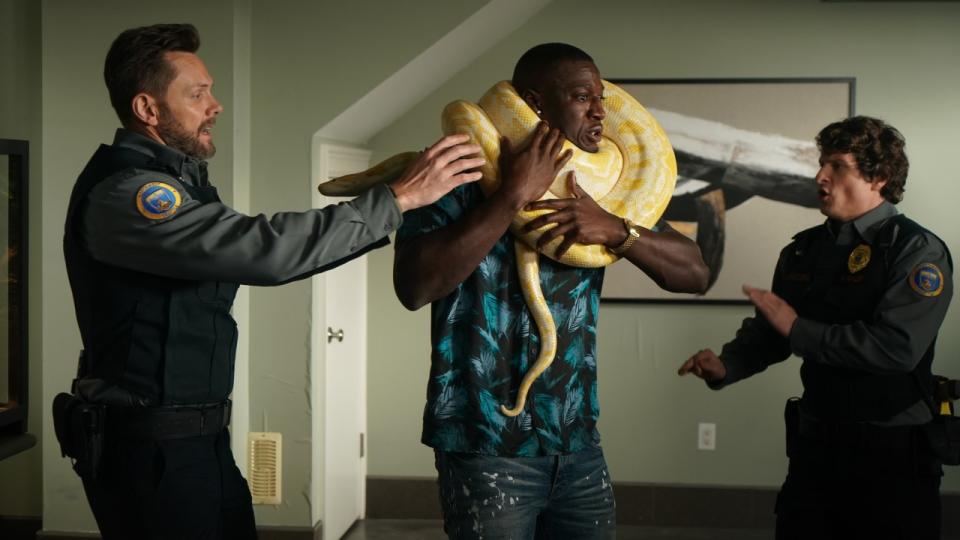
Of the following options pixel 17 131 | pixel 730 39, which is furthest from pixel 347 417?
pixel 730 39

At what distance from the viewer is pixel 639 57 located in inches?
183

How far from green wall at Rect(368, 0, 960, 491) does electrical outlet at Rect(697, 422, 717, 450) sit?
30 mm

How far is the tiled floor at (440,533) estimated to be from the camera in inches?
183

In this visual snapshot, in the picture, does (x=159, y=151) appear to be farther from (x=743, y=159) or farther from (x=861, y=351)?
(x=743, y=159)

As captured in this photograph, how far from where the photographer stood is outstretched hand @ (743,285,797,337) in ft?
8.98

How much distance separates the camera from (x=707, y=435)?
4.75m

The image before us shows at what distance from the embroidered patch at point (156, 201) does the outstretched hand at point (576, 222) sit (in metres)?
0.69

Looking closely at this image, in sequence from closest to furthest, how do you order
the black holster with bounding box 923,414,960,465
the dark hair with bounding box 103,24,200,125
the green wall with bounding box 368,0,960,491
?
1. the dark hair with bounding box 103,24,200,125
2. the black holster with bounding box 923,414,960,465
3. the green wall with bounding box 368,0,960,491

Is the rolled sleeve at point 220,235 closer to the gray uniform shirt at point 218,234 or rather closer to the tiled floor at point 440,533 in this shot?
the gray uniform shirt at point 218,234

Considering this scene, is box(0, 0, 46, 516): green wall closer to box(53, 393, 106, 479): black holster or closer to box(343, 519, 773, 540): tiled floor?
box(343, 519, 773, 540): tiled floor

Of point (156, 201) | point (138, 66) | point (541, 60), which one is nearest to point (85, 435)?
point (156, 201)

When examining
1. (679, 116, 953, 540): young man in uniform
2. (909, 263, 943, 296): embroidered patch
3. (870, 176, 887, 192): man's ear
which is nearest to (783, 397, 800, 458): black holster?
(679, 116, 953, 540): young man in uniform

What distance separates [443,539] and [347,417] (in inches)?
30.0

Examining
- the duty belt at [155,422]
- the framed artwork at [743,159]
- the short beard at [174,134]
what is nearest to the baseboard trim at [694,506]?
the framed artwork at [743,159]
